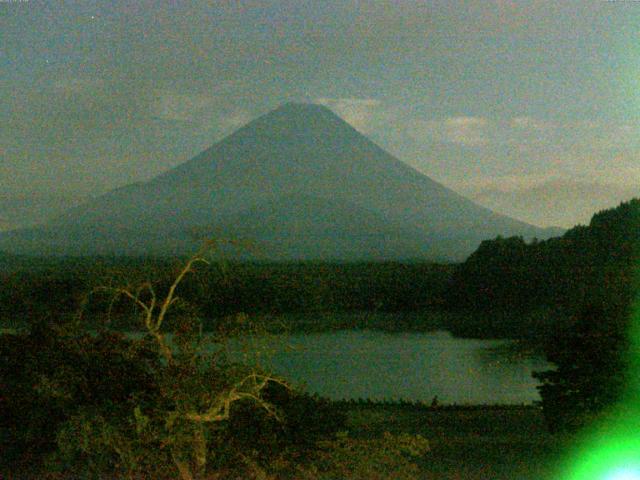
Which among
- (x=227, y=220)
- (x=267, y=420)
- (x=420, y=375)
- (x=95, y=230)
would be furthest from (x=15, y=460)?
(x=227, y=220)

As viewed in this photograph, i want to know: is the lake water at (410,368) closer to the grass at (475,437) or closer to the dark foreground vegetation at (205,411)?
the grass at (475,437)

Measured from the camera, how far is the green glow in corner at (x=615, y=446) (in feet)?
18.3

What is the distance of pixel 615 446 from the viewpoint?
5.74 m

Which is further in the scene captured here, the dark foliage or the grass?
the grass

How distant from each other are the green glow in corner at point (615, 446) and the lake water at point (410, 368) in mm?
5682

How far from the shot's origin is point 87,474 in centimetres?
495

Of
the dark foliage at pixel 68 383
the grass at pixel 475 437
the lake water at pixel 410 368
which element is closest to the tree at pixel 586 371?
the grass at pixel 475 437

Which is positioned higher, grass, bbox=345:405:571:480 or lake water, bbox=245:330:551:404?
grass, bbox=345:405:571:480

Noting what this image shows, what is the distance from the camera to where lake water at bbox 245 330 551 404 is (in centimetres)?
1322

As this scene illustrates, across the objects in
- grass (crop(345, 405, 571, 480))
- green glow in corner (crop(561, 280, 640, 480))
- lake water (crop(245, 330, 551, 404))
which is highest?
green glow in corner (crop(561, 280, 640, 480))

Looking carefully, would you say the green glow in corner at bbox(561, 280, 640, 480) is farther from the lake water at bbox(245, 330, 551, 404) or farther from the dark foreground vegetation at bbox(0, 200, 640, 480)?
the lake water at bbox(245, 330, 551, 404)

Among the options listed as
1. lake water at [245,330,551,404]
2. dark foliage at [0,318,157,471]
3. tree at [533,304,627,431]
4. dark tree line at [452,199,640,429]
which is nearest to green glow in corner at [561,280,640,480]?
tree at [533,304,627,431]

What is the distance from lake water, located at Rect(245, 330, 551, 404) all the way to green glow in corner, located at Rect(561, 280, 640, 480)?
568 centimetres

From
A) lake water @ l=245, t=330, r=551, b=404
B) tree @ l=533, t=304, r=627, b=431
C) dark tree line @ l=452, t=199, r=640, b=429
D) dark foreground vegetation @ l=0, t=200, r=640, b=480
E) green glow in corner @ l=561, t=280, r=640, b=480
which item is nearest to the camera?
dark foreground vegetation @ l=0, t=200, r=640, b=480
